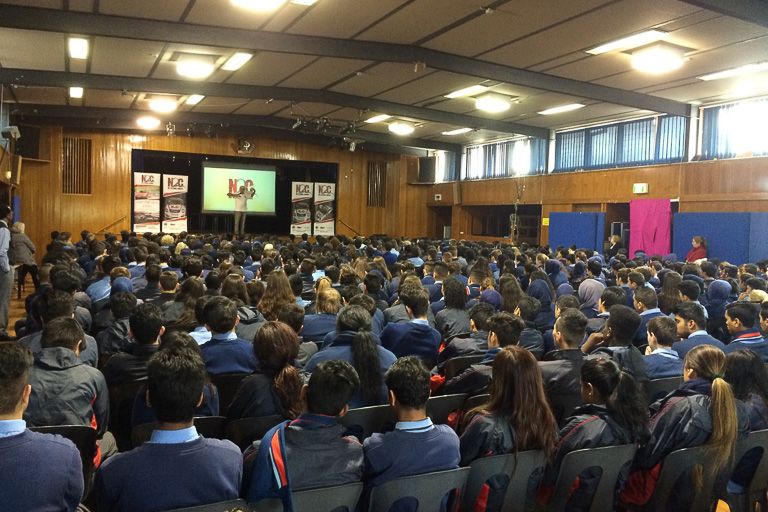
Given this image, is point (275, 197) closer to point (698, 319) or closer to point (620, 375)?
point (698, 319)

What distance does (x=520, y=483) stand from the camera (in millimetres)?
2602

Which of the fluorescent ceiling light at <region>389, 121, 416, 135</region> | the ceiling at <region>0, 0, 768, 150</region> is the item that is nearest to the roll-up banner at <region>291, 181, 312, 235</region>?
the ceiling at <region>0, 0, 768, 150</region>

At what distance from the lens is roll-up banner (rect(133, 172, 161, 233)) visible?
18.7 meters

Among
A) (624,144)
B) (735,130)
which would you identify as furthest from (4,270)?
(624,144)

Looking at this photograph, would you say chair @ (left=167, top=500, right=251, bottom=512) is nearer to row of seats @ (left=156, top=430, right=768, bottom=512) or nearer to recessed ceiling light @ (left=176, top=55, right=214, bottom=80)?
row of seats @ (left=156, top=430, right=768, bottom=512)

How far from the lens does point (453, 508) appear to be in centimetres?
245

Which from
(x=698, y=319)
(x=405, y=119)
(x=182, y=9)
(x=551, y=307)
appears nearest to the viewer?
(x=698, y=319)

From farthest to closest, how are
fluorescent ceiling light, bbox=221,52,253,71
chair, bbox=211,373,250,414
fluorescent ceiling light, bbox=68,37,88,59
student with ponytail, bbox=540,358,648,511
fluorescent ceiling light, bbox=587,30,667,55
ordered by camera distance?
fluorescent ceiling light, bbox=221,52,253,71 < fluorescent ceiling light, bbox=68,37,88,59 < fluorescent ceiling light, bbox=587,30,667,55 < chair, bbox=211,373,250,414 < student with ponytail, bbox=540,358,648,511

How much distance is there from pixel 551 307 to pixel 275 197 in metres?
15.6

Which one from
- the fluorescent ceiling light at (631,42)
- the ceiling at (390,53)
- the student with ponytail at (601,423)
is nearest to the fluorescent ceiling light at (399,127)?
the ceiling at (390,53)

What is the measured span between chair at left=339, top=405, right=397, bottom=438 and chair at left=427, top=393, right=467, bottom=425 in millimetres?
228

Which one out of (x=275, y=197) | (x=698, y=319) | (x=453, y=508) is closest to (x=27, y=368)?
(x=453, y=508)

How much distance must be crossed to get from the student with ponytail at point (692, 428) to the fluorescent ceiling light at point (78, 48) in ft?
33.1

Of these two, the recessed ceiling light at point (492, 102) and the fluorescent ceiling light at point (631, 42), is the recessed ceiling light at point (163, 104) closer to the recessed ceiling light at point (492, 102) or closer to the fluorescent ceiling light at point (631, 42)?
the recessed ceiling light at point (492, 102)
